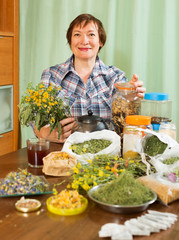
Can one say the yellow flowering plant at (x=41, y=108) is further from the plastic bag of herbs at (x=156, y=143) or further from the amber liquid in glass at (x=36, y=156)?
the plastic bag of herbs at (x=156, y=143)

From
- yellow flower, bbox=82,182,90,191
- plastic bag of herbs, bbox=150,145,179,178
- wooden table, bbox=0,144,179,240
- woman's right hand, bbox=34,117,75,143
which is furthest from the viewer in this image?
woman's right hand, bbox=34,117,75,143

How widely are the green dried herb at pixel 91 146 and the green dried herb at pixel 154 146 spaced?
182 mm

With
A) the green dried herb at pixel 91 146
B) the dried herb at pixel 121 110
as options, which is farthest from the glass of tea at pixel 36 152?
the dried herb at pixel 121 110

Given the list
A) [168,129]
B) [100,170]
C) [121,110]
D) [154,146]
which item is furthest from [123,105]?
[100,170]

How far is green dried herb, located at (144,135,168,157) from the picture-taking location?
148cm

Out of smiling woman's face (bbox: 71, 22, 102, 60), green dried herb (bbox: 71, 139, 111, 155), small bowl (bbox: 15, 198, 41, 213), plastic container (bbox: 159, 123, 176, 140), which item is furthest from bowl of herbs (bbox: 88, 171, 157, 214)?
smiling woman's face (bbox: 71, 22, 102, 60)

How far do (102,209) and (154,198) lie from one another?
6.5 inches

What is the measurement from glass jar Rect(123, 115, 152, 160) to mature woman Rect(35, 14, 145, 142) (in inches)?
41.3

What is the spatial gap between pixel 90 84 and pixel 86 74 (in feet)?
0.29

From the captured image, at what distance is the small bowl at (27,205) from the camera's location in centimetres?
107

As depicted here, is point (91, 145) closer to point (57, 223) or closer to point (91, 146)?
point (91, 146)

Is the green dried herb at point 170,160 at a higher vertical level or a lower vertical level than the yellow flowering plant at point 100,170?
higher

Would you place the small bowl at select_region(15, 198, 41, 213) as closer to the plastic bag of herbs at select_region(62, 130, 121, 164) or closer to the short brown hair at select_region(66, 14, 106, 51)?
the plastic bag of herbs at select_region(62, 130, 121, 164)

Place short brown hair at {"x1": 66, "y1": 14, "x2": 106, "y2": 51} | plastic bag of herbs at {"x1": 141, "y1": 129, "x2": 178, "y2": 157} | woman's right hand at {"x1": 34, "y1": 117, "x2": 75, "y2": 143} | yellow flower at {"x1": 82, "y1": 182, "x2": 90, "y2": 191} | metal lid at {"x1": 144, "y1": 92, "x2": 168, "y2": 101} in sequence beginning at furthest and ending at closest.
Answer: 1. short brown hair at {"x1": 66, "y1": 14, "x2": 106, "y2": 51}
2. woman's right hand at {"x1": 34, "y1": 117, "x2": 75, "y2": 143}
3. metal lid at {"x1": 144, "y1": 92, "x2": 168, "y2": 101}
4. plastic bag of herbs at {"x1": 141, "y1": 129, "x2": 178, "y2": 157}
5. yellow flower at {"x1": 82, "y1": 182, "x2": 90, "y2": 191}
